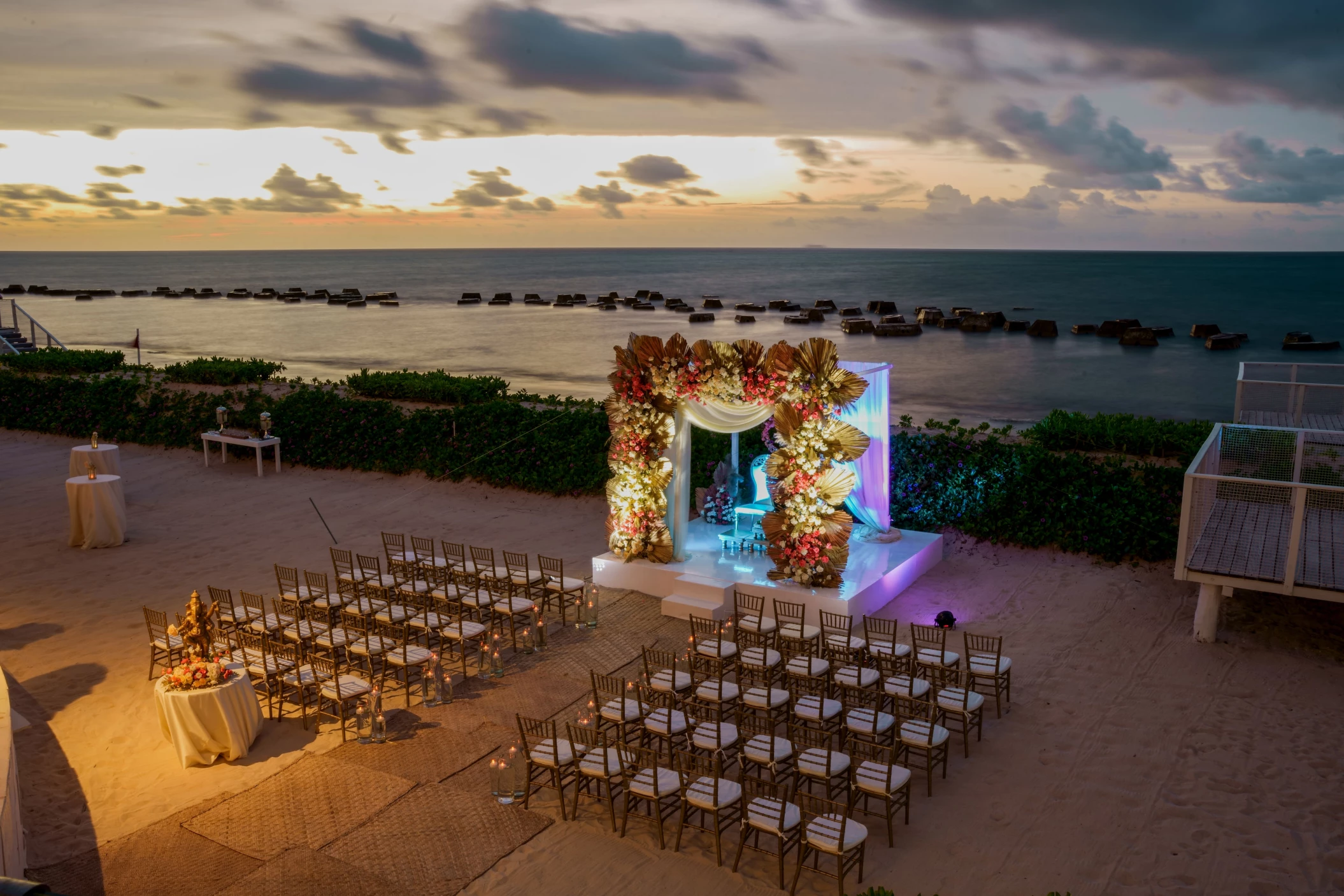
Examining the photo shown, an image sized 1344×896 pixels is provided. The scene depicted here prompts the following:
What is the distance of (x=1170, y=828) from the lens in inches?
324

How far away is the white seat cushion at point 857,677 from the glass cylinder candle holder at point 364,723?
4.85 metres

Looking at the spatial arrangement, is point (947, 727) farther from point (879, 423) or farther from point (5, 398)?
point (5, 398)

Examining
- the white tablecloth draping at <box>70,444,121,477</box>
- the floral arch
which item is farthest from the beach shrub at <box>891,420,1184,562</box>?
the white tablecloth draping at <box>70,444,121,477</box>

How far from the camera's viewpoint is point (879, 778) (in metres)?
8.13

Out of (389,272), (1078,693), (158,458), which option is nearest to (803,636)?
(1078,693)

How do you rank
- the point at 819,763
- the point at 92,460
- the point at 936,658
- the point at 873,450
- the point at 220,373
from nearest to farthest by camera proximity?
the point at 819,763 → the point at 936,658 → the point at 873,450 → the point at 92,460 → the point at 220,373

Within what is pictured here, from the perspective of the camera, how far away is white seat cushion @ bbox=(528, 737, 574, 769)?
8539mm

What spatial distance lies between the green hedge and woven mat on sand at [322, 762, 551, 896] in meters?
10.8

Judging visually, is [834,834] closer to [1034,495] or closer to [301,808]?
[301,808]

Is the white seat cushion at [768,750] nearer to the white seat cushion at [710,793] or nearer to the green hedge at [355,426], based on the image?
the white seat cushion at [710,793]

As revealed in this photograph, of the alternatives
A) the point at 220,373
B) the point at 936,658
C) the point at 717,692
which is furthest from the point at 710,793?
the point at 220,373

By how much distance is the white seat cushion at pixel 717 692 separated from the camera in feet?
32.3

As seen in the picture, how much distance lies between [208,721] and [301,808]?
4.86 feet

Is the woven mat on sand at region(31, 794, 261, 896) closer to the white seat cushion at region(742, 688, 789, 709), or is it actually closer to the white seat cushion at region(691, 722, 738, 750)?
the white seat cushion at region(691, 722, 738, 750)
